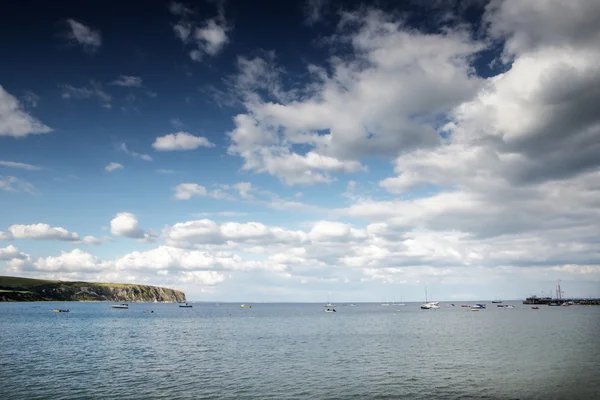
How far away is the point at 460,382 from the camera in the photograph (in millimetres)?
→ 49875

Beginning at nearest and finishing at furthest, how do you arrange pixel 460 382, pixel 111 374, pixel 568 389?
pixel 568 389
pixel 460 382
pixel 111 374

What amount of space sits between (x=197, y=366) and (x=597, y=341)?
91.6 meters

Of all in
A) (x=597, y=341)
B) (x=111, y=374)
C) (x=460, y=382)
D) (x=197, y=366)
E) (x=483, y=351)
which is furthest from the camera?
(x=597, y=341)

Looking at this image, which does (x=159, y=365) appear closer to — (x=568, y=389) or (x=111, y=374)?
(x=111, y=374)

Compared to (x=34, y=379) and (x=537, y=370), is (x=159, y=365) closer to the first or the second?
(x=34, y=379)

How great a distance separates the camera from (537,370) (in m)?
56.8

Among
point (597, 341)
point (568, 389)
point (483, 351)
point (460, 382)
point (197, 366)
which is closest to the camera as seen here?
point (568, 389)

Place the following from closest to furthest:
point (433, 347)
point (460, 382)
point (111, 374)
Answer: point (460, 382)
point (111, 374)
point (433, 347)

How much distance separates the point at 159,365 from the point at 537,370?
58313 millimetres

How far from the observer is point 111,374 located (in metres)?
55.6

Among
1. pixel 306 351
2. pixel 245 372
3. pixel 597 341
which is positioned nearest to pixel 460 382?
pixel 245 372

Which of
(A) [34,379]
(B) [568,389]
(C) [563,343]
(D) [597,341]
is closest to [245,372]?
(A) [34,379]

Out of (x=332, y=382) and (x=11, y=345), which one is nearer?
(x=332, y=382)

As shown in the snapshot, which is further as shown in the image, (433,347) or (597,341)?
(597,341)
